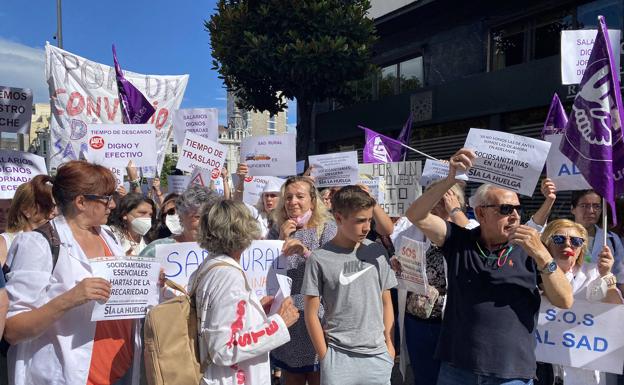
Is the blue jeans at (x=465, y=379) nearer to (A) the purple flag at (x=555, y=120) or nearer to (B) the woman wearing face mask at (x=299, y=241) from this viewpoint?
(B) the woman wearing face mask at (x=299, y=241)

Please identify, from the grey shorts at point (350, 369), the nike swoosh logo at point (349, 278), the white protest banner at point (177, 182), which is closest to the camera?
the grey shorts at point (350, 369)

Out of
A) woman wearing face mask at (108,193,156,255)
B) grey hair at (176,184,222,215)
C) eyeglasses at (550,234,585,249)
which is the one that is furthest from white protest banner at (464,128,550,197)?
woman wearing face mask at (108,193,156,255)

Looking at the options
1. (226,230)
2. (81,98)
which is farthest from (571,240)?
(81,98)

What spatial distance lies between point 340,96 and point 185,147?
31.6 ft

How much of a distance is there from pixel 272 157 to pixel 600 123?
3.43m

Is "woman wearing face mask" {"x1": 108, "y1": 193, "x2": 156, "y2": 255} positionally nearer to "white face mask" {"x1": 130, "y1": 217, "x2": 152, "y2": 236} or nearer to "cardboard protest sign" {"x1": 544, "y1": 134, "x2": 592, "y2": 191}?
"white face mask" {"x1": 130, "y1": 217, "x2": 152, "y2": 236}

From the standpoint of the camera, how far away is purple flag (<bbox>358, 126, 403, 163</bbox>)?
23.4 feet

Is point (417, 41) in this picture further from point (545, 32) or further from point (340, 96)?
point (545, 32)

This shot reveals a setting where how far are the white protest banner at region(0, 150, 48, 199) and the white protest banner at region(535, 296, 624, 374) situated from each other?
14.0 feet

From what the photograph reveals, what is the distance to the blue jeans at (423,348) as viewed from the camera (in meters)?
3.36

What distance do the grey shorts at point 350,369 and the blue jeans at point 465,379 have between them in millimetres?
347

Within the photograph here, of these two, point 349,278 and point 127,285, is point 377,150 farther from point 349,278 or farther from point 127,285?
point 127,285

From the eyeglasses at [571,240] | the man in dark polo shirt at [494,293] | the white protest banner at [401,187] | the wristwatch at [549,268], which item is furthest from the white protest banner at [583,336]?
the white protest banner at [401,187]

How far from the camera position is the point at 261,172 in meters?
5.79
